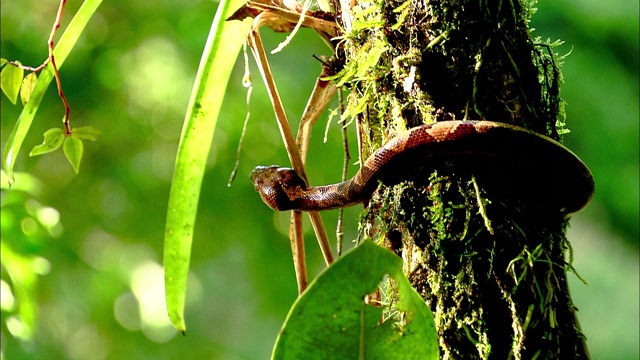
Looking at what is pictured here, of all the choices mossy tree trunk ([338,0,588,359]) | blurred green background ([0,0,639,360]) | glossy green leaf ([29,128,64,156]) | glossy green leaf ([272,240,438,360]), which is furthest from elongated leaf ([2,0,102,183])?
blurred green background ([0,0,639,360])

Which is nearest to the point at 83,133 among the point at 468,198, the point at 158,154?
the point at 468,198

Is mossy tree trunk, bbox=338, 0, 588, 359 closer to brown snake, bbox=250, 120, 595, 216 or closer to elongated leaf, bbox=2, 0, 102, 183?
brown snake, bbox=250, 120, 595, 216

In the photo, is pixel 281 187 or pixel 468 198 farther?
pixel 281 187

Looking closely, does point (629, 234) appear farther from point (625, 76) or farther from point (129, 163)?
point (129, 163)

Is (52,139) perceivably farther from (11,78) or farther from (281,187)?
(281,187)

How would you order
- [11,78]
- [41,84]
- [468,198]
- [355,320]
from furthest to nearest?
[11,78] → [41,84] → [468,198] → [355,320]

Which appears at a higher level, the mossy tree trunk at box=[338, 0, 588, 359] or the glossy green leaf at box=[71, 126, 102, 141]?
the glossy green leaf at box=[71, 126, 102, 141]

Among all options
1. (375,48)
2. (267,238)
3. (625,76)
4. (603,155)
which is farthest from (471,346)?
(625,76)
